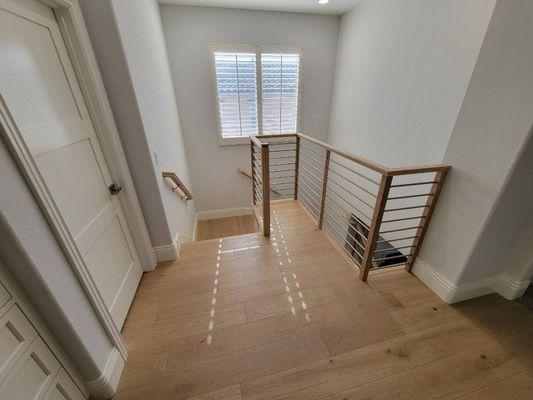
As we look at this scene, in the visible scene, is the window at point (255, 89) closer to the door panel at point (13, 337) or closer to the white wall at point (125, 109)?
the white wall at point (125, 109)

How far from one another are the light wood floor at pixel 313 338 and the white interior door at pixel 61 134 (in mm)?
413

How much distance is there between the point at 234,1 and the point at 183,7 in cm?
69

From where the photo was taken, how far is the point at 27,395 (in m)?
0.79

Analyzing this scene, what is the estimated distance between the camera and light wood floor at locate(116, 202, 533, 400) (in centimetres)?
117

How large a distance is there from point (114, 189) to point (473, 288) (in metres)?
2.62

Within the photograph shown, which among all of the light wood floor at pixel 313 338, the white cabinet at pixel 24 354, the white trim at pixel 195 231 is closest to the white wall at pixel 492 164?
the light wood floor at pixel 313 338

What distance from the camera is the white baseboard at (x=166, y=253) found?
2010 millimetres

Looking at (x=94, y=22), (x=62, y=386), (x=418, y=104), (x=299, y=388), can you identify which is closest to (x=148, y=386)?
(x=62, y=386)

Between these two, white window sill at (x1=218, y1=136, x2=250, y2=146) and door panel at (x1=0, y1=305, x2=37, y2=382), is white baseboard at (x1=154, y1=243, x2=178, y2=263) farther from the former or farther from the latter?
white window sill at (x1=218, y1=136, x2=250, y2=146)

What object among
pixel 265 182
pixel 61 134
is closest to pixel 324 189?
pixel 265 182

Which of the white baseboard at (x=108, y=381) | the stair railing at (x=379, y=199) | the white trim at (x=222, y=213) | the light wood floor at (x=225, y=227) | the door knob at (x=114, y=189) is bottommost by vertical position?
the light wood floor at (x=225, y=227)

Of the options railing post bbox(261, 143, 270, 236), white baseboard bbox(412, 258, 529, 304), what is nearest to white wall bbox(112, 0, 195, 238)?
railing post bbox(261, 143, 270, 236)

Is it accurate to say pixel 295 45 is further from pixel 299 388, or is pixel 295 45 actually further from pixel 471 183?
pixel 299 388

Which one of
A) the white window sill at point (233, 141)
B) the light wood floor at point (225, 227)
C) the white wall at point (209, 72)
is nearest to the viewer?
the white wall at point (209, 72)
